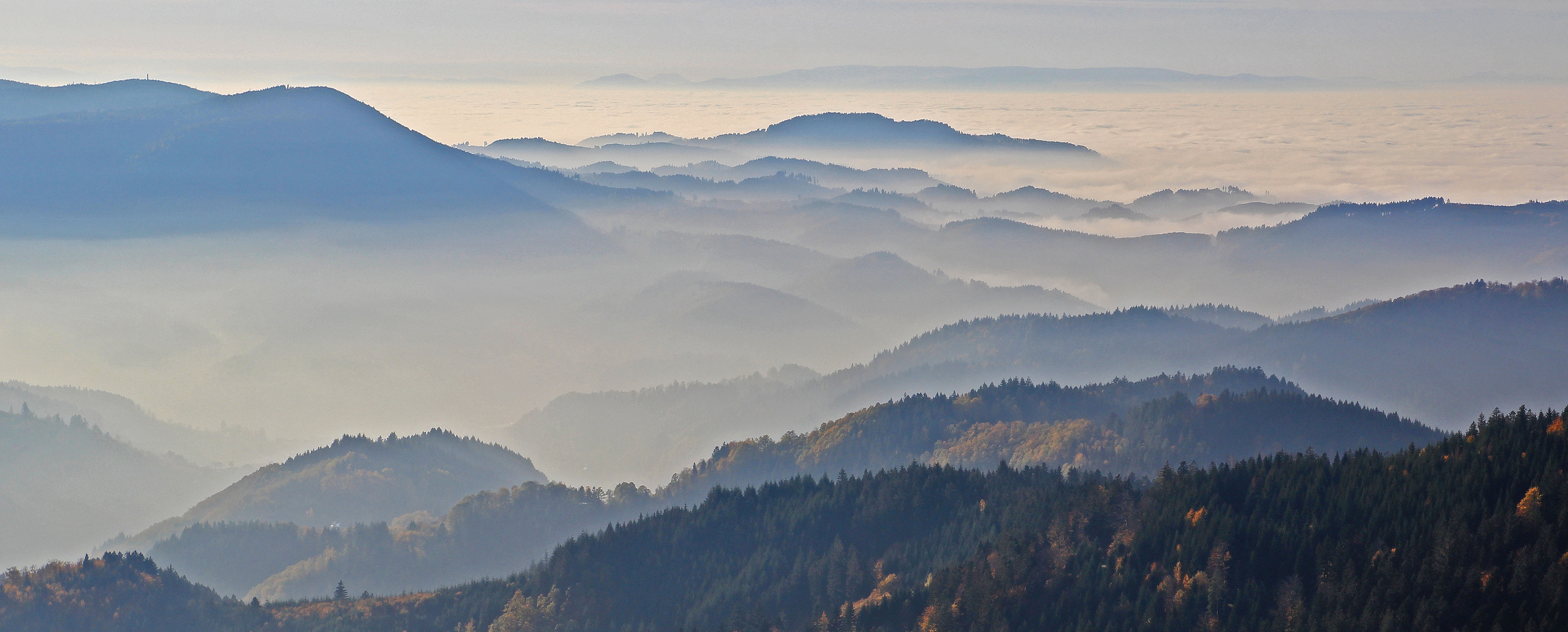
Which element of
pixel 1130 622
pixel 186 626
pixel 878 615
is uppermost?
pixel 1130 622

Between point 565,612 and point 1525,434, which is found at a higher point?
point 1525,434

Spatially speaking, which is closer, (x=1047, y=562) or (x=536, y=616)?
(x=1047, y=562)

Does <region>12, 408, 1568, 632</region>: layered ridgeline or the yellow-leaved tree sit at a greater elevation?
<region>12, 408, 1568, 632</region>: layered ridgeline

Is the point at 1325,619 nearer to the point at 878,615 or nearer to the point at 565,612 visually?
the point at 878,615

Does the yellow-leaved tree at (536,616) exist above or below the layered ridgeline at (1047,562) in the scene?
below

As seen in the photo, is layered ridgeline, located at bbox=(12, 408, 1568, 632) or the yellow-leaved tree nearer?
layered ridgeline, located at bbox=(12, 408, 1568, 632)

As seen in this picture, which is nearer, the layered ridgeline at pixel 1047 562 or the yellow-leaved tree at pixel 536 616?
the layered ridgeline at pixel 1047 562

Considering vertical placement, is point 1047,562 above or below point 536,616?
above

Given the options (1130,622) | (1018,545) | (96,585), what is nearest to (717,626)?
(1018,545)
